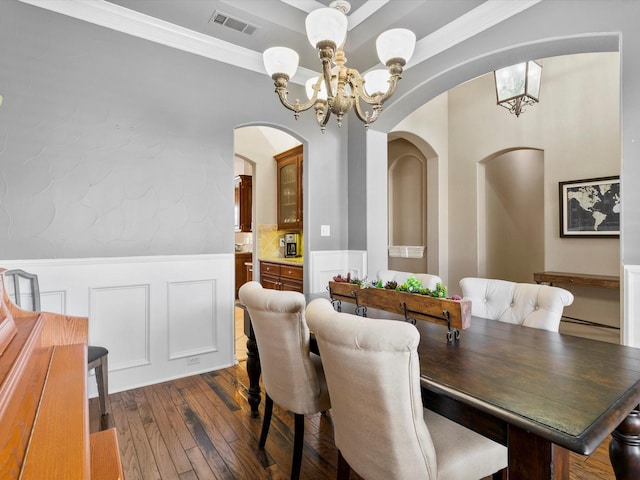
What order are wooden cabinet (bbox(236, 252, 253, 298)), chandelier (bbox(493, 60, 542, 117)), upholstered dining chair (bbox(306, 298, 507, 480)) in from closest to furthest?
upholstered dining chair (bbox(306, 298, 507, 480)) < chandelier (bbox(493, 60, 542, 117)) < wooden cabinet (bbox(236, 252, 253, 298))

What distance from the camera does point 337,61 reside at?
83.3 inches

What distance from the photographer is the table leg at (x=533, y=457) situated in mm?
875

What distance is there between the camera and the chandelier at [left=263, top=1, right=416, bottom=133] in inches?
69.1

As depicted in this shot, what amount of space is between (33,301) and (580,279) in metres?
4.75

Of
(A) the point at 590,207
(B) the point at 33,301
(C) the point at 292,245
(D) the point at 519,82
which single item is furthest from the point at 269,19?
(A) the point at 590,207

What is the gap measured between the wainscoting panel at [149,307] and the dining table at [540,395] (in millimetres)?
2100

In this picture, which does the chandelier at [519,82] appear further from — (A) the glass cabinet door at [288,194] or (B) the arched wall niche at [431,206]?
(A) the glass cabinet door at [288,194]

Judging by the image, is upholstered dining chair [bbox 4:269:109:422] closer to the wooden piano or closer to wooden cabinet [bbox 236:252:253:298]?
the wooden piano

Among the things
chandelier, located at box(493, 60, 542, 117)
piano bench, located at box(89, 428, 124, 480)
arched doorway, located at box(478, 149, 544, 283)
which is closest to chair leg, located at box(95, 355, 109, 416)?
piano bench, located at box(89, 428, 124, 480)

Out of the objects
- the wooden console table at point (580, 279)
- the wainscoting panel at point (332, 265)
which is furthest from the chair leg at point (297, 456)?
the wooden console table at point (580, 279)

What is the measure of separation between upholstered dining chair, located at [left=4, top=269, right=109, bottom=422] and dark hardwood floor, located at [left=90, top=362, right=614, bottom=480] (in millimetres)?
164

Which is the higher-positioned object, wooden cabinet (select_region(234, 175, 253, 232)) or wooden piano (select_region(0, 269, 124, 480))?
wooden cabinet (select_region(234, 175, 253, 232))

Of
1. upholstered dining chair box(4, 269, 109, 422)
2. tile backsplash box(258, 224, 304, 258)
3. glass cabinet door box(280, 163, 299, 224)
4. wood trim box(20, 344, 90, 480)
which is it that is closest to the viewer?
wood trim box(20, 344, 90, 480)

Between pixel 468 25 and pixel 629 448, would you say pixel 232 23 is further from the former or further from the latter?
pixel 629 448
